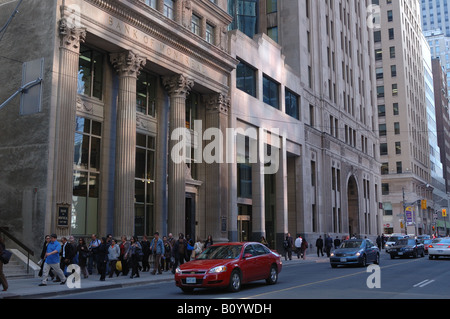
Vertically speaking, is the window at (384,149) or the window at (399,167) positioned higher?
the window at (384,149)

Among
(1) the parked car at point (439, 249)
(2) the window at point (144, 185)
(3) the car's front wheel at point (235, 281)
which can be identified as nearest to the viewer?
(3) the car's front wheel at point (235, 281)

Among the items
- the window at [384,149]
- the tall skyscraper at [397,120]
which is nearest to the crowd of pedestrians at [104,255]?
the tall skyscraper at [397,120]

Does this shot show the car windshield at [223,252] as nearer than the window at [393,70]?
Yes

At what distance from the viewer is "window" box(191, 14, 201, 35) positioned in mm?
30734

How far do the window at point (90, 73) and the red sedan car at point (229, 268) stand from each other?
11963 mm

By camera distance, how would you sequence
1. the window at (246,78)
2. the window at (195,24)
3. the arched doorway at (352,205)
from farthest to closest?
the arched doorway at (352,205)
the window at (246,78)
the window at (195,24)

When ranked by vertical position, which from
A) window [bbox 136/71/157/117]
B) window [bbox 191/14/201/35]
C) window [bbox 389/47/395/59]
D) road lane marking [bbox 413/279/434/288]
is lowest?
road lane marking [bbox 413/279/434/288]

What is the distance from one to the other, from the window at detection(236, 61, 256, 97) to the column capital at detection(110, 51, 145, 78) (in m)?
12.4

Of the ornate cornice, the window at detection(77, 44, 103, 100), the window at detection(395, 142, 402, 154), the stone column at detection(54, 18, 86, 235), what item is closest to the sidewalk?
the stone column at detection(54, 18, 86, 235)

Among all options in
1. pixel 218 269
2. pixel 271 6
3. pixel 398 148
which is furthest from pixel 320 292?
pixel 398 148

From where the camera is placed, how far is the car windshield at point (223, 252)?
15.1 m

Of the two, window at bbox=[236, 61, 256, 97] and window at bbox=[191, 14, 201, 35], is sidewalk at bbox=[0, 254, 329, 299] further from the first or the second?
window at bbox=[236, 61, 256, 97]

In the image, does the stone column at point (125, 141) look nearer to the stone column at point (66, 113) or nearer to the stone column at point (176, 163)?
the stone column at point (66, 113)

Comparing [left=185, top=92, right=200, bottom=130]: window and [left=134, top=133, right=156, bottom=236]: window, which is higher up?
[left=185, top=92, right=200, bottom=130]: window
